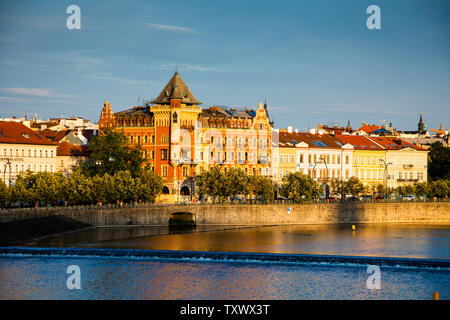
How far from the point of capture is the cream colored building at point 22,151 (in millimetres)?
124562

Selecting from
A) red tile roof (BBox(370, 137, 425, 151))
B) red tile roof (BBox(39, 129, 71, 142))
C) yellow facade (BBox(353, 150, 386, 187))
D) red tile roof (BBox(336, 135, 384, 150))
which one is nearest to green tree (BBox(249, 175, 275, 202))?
yellow facade (BBox(353, 150, 386, 187))

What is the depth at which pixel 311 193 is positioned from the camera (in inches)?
4884

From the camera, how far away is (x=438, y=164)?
169 metres

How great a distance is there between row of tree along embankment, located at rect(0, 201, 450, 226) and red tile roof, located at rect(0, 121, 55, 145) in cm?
2573

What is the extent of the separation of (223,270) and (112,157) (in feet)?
168

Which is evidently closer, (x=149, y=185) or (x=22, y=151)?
(x=149, y=185)

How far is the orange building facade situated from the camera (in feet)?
424

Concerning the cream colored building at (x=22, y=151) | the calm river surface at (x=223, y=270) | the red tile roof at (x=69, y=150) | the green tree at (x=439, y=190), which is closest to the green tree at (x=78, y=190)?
the calm river surface at (x=223, y=270)

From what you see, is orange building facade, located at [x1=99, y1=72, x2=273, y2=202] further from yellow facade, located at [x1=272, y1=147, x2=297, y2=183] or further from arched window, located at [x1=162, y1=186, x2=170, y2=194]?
yellow facade, located at [x1=272, y1=147, x2=297, y2=183]

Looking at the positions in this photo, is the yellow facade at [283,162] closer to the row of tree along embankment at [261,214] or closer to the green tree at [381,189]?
the green tree at [381,189]

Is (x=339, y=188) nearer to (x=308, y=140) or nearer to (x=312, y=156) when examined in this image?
(x=312, y=156)

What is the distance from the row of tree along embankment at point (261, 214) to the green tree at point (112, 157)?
13758mm

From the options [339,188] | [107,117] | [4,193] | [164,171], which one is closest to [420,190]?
[339,188]
